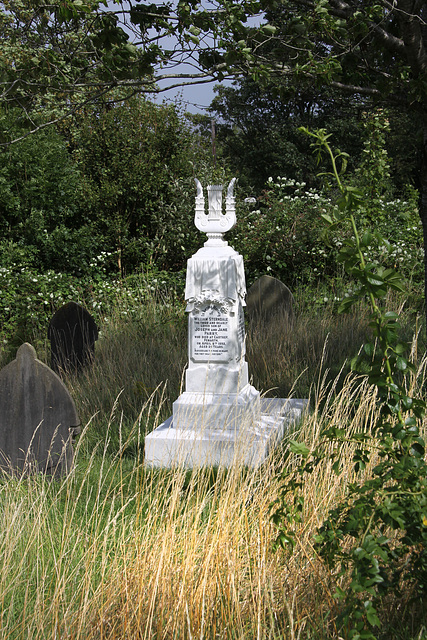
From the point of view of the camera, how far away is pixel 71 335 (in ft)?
21.0

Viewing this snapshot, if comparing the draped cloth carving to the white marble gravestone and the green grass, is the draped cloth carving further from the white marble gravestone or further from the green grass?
the green grass

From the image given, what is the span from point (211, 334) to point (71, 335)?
2251 millimetres

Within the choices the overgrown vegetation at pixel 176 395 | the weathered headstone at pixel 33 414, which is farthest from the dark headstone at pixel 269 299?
the weathered headstone at pixel 33 414

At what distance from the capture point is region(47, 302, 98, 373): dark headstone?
641cm

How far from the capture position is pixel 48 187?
1089 cm

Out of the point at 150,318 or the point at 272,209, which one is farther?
the point at 272,209

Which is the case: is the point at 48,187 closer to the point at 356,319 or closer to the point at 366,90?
the point at 356,319

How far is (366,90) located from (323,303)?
15.3 ft

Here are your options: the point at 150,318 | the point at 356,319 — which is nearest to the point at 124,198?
the point at 150,318

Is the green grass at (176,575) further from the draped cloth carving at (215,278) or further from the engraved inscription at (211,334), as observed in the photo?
the draped cloth carving at (215,278)

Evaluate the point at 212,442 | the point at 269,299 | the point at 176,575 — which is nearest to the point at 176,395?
the point at 212,442

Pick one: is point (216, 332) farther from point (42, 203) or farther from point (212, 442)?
point (42, 203)

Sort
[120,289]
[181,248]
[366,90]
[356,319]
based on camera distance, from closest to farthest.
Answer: [366,90], [356,319], [120,289], [181,248]

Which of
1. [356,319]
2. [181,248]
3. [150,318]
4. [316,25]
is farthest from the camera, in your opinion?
[181,248]
